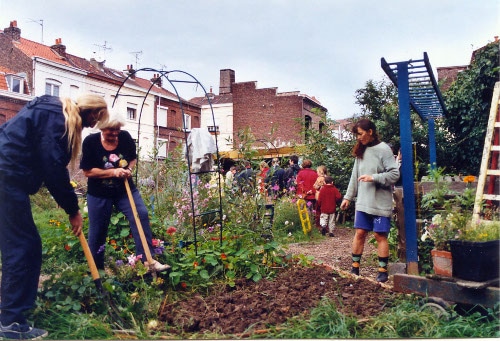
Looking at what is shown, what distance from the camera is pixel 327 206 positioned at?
26.9 feet

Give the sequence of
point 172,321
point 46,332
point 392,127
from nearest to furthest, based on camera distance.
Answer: point 46,332, point 172,321, point 392,127

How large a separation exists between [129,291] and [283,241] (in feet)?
9.91

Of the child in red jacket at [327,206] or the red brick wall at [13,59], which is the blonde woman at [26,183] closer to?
the red brick wall at [13,59]

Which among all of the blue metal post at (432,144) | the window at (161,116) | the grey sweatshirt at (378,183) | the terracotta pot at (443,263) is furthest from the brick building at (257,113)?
the terracotta pot at (443,263)

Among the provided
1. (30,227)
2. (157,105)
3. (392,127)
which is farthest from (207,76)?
(392,127)

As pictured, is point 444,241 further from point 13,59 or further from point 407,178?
point 13,59

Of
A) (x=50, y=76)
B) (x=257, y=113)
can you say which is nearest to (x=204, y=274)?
(x=50, y=76)

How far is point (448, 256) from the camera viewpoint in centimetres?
320

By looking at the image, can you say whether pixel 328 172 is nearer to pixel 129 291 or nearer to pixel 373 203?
pixel 373 203

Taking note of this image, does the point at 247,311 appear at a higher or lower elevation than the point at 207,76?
lower

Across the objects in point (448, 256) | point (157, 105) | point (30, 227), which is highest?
point (157, 105)

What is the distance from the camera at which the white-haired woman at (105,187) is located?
3.98 m

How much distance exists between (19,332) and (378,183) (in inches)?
125

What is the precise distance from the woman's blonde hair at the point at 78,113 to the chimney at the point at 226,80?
2003 millimetres
